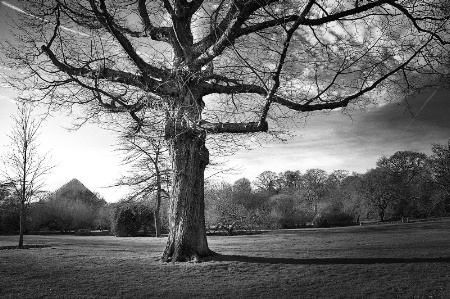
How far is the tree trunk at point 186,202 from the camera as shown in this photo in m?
9.87

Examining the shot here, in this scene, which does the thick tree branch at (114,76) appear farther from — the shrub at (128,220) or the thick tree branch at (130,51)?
the shrub at (128,220)

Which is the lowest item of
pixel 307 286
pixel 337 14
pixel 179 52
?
pixel 307 286

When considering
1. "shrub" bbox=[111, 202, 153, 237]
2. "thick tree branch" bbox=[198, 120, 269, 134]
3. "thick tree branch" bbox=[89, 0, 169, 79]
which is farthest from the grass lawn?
"shrub" bbox=[111, 202, 153, 237]

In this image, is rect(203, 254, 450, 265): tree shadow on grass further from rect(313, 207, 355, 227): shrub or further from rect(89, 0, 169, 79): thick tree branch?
rect(313, 207, 355, 227): shrub

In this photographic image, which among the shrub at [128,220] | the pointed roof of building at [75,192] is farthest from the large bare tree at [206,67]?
the pointed roof of building at [75,192]

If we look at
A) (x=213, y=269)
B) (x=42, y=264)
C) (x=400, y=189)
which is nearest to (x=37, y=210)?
(x=42, y=264)

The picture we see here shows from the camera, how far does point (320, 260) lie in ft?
32.9

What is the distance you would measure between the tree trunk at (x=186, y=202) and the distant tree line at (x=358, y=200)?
15867 millimetres

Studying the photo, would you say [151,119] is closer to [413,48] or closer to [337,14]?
[337,14]

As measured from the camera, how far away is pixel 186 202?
995 centimetres

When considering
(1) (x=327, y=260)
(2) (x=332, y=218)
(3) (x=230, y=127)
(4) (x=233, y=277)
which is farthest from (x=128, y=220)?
(4) (x=233, y=277)

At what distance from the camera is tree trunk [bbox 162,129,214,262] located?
32.4 ft

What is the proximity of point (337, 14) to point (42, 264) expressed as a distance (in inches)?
396

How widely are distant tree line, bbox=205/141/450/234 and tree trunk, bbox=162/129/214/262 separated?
15.9m
